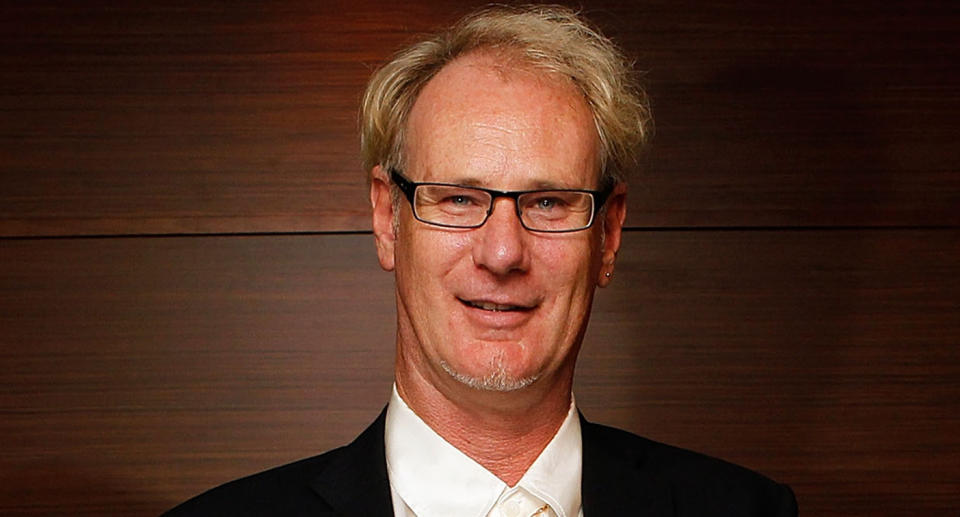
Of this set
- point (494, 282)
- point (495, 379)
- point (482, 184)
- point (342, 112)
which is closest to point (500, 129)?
point (482, 184)

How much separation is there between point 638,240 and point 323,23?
666mm

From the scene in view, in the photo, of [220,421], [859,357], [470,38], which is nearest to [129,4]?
[220,421]

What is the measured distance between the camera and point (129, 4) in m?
2.52

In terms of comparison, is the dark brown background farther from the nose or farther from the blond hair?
the nose

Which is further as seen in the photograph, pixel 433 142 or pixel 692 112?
pixel 692 112

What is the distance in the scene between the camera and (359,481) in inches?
72.1

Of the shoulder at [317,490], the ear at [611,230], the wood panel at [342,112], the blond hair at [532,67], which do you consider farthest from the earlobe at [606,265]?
the wood panel at [342,112]

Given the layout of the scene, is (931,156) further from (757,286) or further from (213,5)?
(213,5)

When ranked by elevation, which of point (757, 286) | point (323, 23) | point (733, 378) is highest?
point (323, 23)

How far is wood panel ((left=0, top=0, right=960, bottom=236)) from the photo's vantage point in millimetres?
2492

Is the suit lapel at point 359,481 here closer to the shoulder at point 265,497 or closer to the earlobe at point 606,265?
the shoulder at point 265,497

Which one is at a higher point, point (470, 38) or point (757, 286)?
point (470, 38)

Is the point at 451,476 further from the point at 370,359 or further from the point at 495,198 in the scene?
the point at 370,359

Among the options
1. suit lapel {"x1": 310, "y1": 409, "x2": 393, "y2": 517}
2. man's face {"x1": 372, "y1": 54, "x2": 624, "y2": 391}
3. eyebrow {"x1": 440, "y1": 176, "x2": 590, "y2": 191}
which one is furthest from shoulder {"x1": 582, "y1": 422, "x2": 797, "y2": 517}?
eyebrow {"x1": 440, "y1": 176, "x2": 590, "y2": 191}
